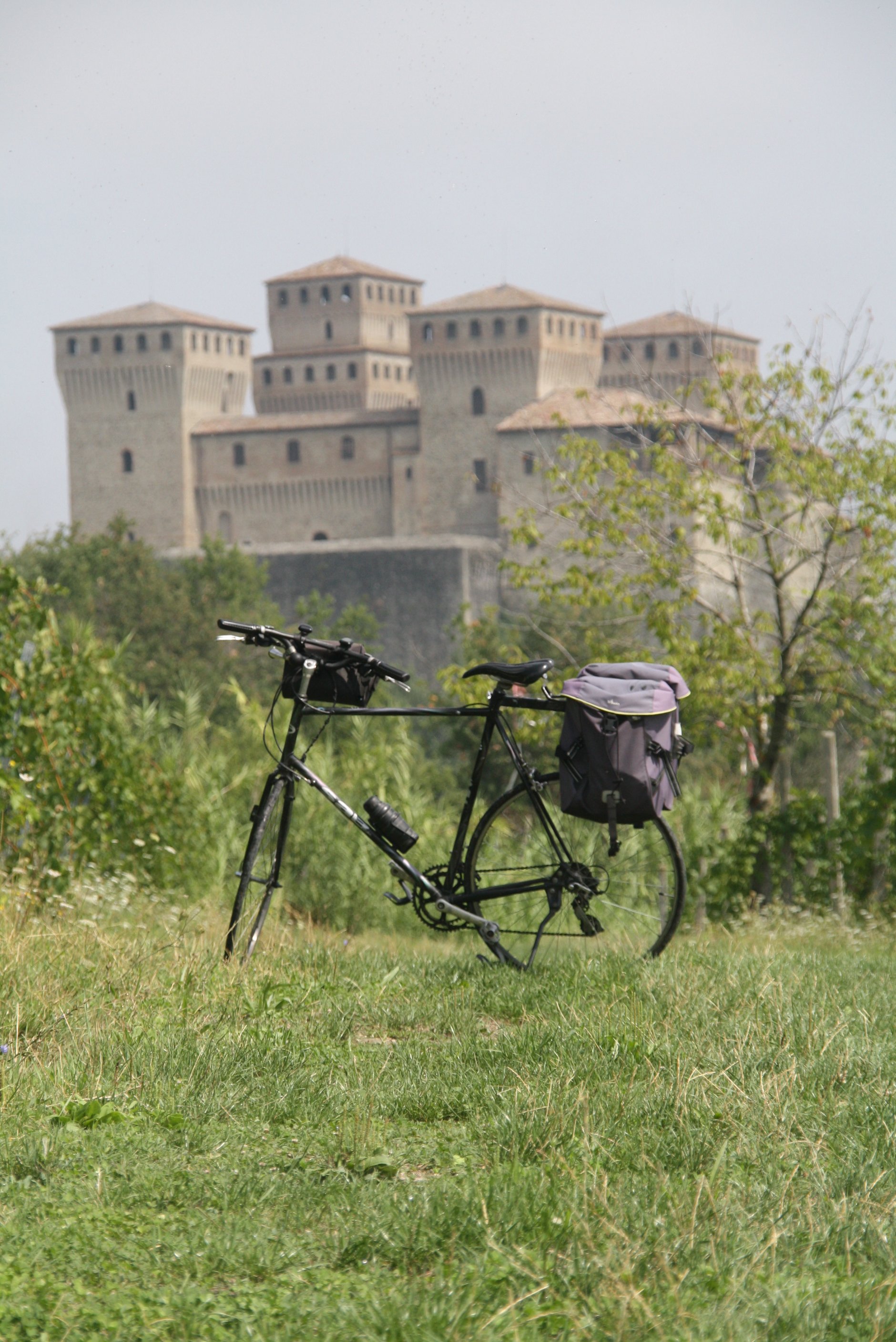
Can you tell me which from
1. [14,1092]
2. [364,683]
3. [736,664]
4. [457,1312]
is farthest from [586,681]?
[736,664]

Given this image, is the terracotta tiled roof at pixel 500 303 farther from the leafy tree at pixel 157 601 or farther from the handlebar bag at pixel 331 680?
the handlebar bag at pixel 331 680

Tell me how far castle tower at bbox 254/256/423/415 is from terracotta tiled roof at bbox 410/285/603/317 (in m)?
8.02

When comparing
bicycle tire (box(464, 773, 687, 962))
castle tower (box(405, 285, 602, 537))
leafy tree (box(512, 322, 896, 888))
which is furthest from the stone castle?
bicycle tire (box(464, 773, 687, 962))

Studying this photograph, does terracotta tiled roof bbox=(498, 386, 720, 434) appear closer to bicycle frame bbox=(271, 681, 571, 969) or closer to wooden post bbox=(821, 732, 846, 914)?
wooden post bbox=(821, 732, 846, 914)

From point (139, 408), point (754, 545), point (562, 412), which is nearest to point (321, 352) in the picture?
point (139, 408)

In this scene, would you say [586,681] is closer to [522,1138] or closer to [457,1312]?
[522,1138]

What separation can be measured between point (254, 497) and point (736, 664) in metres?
47.2

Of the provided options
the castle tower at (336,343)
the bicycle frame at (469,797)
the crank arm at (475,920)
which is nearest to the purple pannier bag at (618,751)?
the bicycle frame at (469,797)

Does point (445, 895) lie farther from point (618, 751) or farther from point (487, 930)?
point (618, 751)

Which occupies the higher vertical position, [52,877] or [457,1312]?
[457,1312]

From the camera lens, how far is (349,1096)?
2.60 meters

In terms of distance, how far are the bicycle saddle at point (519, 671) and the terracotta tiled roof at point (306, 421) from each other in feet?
166

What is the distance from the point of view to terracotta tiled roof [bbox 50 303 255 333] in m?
59.0

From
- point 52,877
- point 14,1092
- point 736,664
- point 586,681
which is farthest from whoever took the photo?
point 736,664
